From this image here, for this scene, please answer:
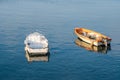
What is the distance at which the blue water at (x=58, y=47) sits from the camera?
66188 mm

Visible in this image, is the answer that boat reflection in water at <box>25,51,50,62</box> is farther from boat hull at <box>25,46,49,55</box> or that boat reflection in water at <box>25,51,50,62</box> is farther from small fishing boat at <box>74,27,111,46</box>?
small fishing boat at <box>74,27,111,46</box>

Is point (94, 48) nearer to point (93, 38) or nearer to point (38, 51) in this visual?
point (93, 38)

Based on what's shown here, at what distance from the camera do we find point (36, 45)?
80.8 m

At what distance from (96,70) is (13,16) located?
66.7m

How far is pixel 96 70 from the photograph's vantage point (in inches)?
2717

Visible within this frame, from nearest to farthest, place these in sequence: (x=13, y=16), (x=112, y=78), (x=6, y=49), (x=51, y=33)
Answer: (x=112, y=78) → (x=6, y=49) → (x=51, y=33) → (x=13, y=16)

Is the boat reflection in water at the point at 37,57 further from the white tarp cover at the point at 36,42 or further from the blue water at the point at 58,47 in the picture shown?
the white tarp cover at the point at 36,42

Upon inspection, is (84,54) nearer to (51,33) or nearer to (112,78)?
(112,78)

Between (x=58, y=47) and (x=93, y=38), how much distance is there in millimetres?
12620

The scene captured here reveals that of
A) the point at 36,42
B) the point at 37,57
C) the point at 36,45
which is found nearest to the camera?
the point at 37,57

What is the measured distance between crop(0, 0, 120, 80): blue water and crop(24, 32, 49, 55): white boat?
6.60ft

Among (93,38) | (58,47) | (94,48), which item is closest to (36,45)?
(58,47)

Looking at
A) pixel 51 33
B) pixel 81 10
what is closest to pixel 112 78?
pixel 51 33

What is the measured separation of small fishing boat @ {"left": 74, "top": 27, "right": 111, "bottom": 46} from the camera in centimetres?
8769
